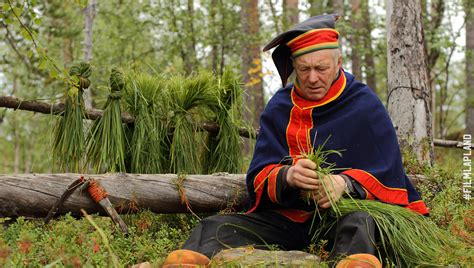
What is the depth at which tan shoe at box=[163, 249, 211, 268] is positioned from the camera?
3725 millimetres

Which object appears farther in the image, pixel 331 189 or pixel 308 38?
pixel 308 38

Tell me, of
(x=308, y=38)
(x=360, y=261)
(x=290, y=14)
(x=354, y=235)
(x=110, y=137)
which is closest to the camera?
(x=360, y=261)

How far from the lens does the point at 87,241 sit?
4.11 m

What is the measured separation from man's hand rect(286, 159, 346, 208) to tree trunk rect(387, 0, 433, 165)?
2.79 m

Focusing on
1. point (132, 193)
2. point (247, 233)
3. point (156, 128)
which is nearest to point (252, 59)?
point (156, 128)

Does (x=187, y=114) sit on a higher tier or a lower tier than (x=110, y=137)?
higher

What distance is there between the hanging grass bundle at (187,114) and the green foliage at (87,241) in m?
0.66

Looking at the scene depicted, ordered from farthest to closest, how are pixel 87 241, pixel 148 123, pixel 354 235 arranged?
pixel 148 123 < pixel 87 241 < pixel 354 235

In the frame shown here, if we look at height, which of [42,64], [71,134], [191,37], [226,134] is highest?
[191,37]

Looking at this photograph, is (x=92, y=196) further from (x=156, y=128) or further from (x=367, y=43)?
(x=367, y=43)

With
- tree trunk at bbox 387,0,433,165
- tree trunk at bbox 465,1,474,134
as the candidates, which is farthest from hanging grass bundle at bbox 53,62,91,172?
tree trunk at bbox 465,1,474,134

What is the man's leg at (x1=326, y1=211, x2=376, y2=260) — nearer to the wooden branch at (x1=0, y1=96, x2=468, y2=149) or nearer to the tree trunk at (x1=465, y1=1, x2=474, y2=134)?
the wooden branch at (x1=0, y1=96, x2=468, y2=149)

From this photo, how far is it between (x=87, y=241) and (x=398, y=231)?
189 cm

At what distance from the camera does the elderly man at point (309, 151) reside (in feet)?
13.5
